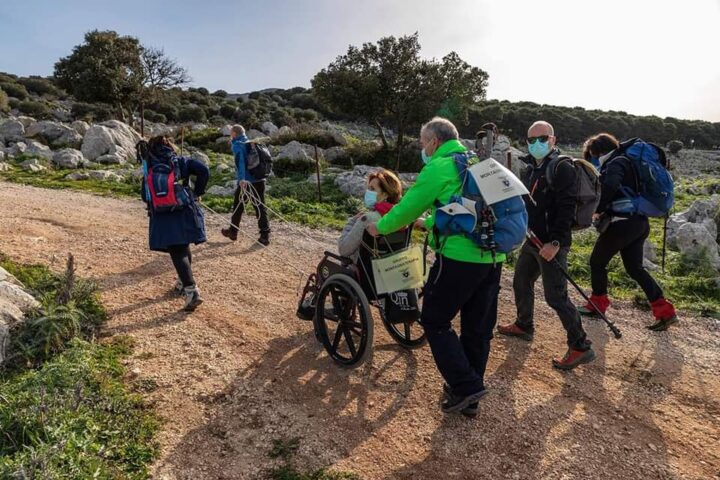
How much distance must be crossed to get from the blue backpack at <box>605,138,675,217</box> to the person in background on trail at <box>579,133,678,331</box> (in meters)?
0.05

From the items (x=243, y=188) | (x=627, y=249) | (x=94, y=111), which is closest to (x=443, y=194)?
(x=627, y=249)

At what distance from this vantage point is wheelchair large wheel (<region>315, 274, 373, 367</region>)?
3.92 m

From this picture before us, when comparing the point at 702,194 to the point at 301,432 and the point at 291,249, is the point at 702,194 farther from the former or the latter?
the point at 301,432

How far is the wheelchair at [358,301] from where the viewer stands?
3.98 m

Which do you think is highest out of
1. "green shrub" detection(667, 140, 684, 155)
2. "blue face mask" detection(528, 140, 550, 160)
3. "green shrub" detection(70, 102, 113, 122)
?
"green shrub" detection(70, 102, 113, 122)

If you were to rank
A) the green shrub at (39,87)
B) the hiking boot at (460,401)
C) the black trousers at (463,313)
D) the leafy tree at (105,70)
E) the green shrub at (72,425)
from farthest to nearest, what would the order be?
1. the green shrub at (39,87)
2. the leafy tree at (105,70)
3. the hiking boot at (460,401)
4. the black trousers at (463,313)
5. the green shrub at (72,425)

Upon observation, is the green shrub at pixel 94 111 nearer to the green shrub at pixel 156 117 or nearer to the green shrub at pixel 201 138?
the green shrub at pixel 156 117

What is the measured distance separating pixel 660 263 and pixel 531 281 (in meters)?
5.22

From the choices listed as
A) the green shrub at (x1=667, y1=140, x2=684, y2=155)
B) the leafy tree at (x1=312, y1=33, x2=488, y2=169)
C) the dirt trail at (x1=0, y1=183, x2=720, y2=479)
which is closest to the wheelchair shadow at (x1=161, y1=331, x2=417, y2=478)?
the dirt trail at (x1=0, y1=183, x2=720, y2=479)

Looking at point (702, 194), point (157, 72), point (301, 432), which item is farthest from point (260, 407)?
point (157, 72)

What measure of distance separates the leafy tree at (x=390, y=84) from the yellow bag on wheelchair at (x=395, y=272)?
803 inches

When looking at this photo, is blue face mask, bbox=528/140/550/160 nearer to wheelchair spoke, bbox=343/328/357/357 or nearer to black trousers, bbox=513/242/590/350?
black trousers, bbox=513/242/590/350

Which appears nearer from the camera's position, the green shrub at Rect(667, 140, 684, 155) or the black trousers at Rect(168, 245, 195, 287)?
the black trousers at Rect(168, 245, 195, 287)

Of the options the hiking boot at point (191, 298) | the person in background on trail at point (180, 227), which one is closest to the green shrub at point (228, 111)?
the person in background on trail at point (180, 227)
